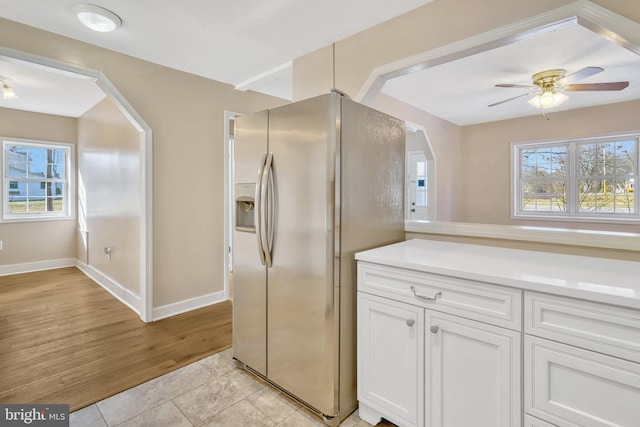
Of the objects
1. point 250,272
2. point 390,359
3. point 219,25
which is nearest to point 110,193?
point 219,25

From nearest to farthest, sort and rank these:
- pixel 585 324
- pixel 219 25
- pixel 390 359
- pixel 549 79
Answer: pixel 585 324 → pixel 390 359 → pixel 219 25 → pixel 549 79

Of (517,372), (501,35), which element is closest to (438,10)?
(501,35)

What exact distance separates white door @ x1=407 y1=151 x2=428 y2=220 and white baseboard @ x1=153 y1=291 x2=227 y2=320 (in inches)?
149

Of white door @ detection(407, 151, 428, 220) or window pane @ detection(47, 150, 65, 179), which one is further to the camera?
white door @ detection(407, 151, 428, 220)

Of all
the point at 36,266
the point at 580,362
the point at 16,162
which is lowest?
the point at 36,266

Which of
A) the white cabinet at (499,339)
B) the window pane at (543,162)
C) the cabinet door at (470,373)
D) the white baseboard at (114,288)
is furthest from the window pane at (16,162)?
the window pane at (543,162)

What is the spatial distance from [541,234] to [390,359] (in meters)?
1.09

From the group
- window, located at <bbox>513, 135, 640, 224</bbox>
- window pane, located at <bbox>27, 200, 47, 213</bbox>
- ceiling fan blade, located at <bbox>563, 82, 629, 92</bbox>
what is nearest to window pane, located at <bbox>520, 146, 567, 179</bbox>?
window, located at <bbox>513, 135, 640, 224</bbox>

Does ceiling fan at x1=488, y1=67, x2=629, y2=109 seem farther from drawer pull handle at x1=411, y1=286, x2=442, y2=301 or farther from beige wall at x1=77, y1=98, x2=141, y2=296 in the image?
beige wall at x1=77, y1=98, x2=141, y2=296

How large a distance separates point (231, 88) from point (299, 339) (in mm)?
3012

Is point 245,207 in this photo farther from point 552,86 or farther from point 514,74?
point 552,86

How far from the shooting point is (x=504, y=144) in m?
5.55

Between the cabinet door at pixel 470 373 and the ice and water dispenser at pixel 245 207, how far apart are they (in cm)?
125

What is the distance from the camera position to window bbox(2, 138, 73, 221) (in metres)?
4.82
